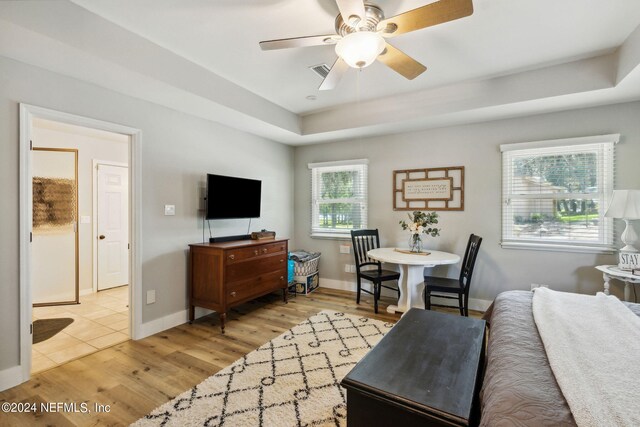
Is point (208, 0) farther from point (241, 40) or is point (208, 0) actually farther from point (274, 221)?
point (274, 221)

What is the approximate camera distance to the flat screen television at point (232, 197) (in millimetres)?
3475

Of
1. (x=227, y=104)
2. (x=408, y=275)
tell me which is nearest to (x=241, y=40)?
(x=227, y=104)

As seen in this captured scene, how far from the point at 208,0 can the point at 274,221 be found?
3.21 m

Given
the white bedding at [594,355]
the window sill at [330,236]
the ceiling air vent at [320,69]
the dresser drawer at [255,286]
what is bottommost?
the dresser drawer at [255,286]

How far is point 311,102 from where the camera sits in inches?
150

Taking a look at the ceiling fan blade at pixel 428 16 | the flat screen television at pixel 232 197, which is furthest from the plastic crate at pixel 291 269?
the ceiling fan blade at pixel 428 16

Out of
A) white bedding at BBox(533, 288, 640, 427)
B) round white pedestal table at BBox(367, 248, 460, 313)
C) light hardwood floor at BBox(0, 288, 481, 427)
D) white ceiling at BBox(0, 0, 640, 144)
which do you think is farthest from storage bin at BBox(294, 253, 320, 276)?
white bedding at BBox(533, 288, 640, 427)

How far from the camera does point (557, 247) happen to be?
334 cm

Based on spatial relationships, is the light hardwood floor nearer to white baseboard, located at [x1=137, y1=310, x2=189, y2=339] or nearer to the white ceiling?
white baseboard, located at [x1=137, y1=310, x2=189, y2=339]

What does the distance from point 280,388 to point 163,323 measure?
1.75 m

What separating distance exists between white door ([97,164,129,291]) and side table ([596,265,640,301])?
6.39 meters

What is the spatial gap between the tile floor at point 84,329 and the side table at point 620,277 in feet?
15.6

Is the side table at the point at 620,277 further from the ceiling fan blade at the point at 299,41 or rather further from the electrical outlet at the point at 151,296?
the electrical outlet at the point at 151,296

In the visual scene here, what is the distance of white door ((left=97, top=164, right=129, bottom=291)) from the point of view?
4652 millimetres
